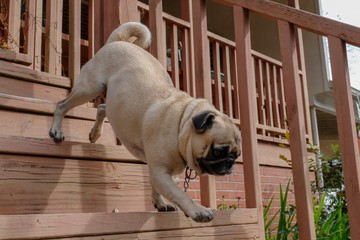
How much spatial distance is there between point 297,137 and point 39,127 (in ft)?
4.93

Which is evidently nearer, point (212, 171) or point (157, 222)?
point (157, 222)

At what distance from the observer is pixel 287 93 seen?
106 inches

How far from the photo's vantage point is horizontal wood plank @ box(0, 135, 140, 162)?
2232mm

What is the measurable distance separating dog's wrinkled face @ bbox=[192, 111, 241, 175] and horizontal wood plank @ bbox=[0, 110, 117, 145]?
104 centimetres

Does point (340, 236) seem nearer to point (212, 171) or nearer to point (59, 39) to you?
point (212, 171)

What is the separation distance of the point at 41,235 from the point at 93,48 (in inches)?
86.2

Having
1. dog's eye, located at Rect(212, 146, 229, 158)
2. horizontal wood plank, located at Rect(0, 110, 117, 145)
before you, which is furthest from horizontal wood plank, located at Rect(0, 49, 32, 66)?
dog's eye, located at Rect(212, 146, 229, 158)

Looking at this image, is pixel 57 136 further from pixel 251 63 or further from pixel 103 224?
pixel 251 63

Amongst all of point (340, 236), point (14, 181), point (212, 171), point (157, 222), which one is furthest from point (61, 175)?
point (340, 236)

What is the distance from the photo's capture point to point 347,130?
243 centimetres

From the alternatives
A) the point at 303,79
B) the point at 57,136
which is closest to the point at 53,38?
the point at 57,136

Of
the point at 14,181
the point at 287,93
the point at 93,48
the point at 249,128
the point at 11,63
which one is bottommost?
the point at 14,181

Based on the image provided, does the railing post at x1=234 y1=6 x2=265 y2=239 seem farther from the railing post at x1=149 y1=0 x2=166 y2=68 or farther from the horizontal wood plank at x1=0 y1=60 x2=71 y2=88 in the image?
the horizontal wood plank at x1=0 y1=60 x2=71 y2=88

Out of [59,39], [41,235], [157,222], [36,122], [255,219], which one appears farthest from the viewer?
[59,39]
